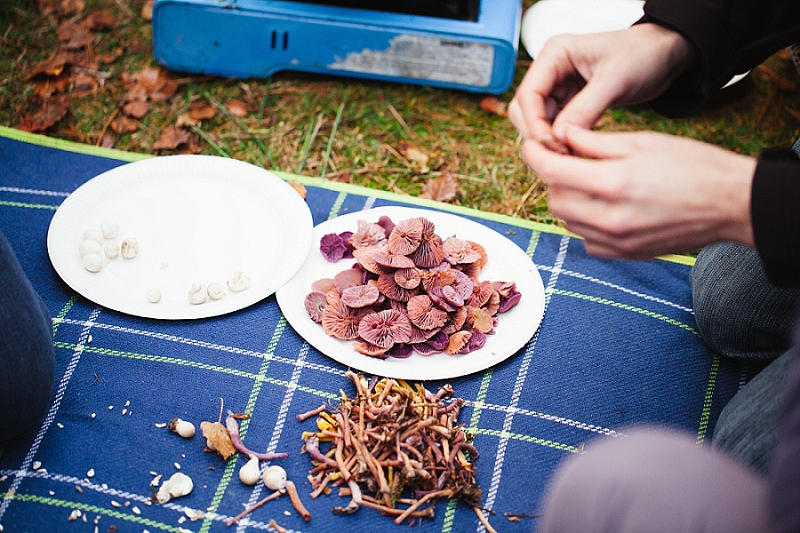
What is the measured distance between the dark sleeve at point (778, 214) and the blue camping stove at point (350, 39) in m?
1.59

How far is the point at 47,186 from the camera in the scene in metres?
2.07

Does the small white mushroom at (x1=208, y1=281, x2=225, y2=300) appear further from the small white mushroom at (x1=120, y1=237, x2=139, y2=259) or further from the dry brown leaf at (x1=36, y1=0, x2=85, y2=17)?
the dry brown leaf at (x1=36, y1=0, x2=85, y2=17)

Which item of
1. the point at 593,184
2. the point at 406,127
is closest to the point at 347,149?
the point at 406,127

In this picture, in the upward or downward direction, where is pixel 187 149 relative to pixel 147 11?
downward

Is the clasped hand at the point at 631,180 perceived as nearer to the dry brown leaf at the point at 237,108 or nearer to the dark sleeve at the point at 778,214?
the dark sleeve at the point at 778,214

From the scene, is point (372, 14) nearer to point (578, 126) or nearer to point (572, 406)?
point (578, 126)

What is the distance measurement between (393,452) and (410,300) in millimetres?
387

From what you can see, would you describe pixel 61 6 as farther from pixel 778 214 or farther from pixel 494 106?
pixel 778 214

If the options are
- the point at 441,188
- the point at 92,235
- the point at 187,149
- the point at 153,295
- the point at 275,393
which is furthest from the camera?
the point at 187,149

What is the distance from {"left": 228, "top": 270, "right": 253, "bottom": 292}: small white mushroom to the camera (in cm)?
182

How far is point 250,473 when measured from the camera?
146 centimetres

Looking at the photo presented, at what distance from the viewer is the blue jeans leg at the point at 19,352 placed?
137 cm

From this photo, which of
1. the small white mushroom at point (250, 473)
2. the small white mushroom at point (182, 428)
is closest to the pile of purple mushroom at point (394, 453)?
the small white mushroom at point (250, 473)

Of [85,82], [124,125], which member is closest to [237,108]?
[124,125]
